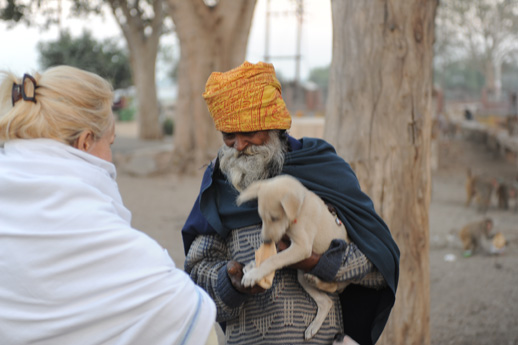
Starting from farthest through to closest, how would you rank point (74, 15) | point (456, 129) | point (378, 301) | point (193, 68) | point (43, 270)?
point (456, 129) < point (74, 15) < point (193, 68) < point (378, 301) < point (43, 270)

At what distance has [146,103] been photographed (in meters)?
21.5

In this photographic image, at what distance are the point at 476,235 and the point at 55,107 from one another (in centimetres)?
700

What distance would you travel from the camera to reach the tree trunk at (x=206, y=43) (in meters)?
12.4

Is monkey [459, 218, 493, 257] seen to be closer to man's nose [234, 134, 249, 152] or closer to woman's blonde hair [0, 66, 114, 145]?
man's nose [234, 134, 249, 152]

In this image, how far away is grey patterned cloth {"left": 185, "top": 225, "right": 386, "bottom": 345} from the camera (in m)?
2.30

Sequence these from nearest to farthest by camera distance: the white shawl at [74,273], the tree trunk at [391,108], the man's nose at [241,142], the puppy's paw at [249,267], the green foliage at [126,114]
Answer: the white shawl at [74,273]
the puppy's paw at [249,267]
the man's nose at [241,142]
the tree trunk at [391,108]
the green foliage at [126,114]

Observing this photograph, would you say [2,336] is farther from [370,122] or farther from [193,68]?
[193,68]

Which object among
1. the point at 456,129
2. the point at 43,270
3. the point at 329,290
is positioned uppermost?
the point at 43,270

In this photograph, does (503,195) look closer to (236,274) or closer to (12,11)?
(236,274)

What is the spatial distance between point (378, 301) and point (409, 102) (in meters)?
1.54

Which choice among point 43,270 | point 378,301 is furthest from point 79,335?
point 378,301

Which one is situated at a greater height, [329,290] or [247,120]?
[247,120]

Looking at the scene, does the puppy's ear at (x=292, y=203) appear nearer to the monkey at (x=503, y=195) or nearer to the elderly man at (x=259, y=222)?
the elderly man at (x=259, y=222)

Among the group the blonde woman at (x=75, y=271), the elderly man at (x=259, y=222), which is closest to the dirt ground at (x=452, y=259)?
the elderly man at (x=259, y=222)
